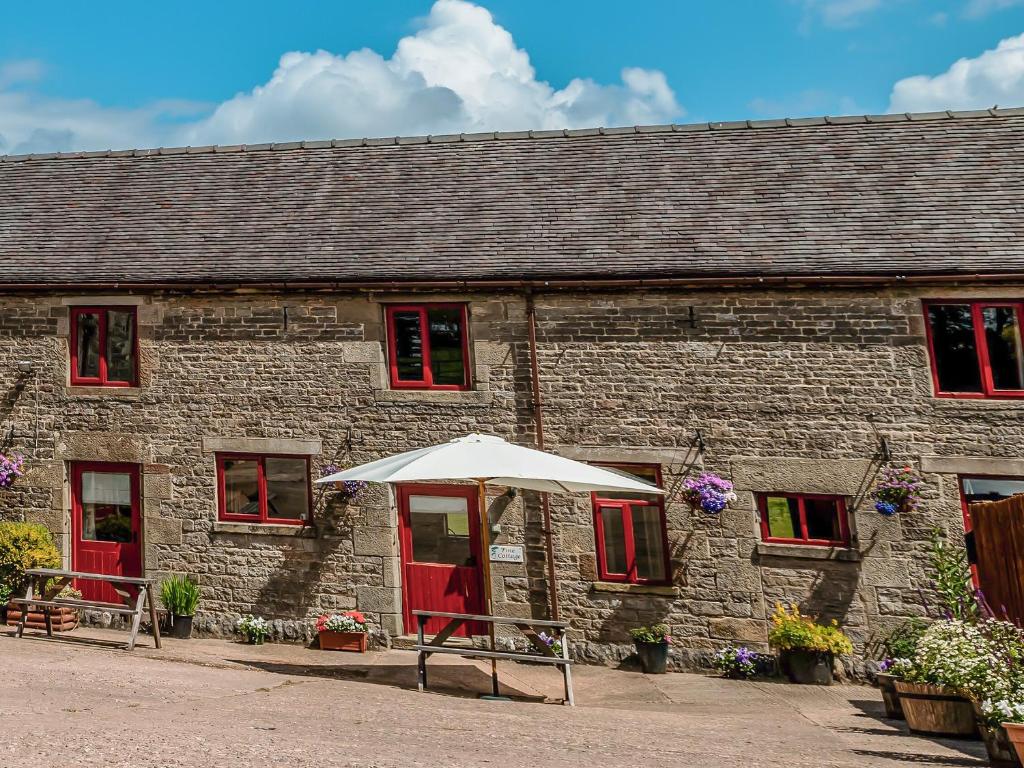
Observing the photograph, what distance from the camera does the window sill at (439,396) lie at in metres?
10.4

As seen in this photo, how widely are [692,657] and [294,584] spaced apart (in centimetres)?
544

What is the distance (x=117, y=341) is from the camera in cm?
1130

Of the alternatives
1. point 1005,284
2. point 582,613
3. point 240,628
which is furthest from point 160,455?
point 1005,284

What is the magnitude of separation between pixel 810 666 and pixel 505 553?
3962mm

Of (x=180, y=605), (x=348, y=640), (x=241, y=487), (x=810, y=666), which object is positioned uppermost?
(x=241, y=487)

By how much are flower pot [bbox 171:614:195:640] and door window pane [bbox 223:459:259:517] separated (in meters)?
1.53

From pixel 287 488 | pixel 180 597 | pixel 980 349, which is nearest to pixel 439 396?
pixel 287 488

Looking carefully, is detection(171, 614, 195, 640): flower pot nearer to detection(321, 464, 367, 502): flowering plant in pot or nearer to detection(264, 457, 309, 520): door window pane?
detection(264, 457, 309, 520): door window pane

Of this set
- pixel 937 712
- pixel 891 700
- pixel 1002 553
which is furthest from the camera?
pixel 891 700

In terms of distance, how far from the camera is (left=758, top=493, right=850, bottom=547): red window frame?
9.38 m

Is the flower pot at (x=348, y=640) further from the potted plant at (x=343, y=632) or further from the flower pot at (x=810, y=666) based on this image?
the flower pot at (x=810, y=666)

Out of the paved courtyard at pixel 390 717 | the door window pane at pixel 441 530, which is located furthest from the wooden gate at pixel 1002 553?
the door window pane at pixel 441 530

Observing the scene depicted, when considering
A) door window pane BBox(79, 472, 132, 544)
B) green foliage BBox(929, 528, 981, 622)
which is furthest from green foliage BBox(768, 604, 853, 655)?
door window pane BBox(79, 472, 132, 544)

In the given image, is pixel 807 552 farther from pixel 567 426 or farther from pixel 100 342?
pixel 100 342
